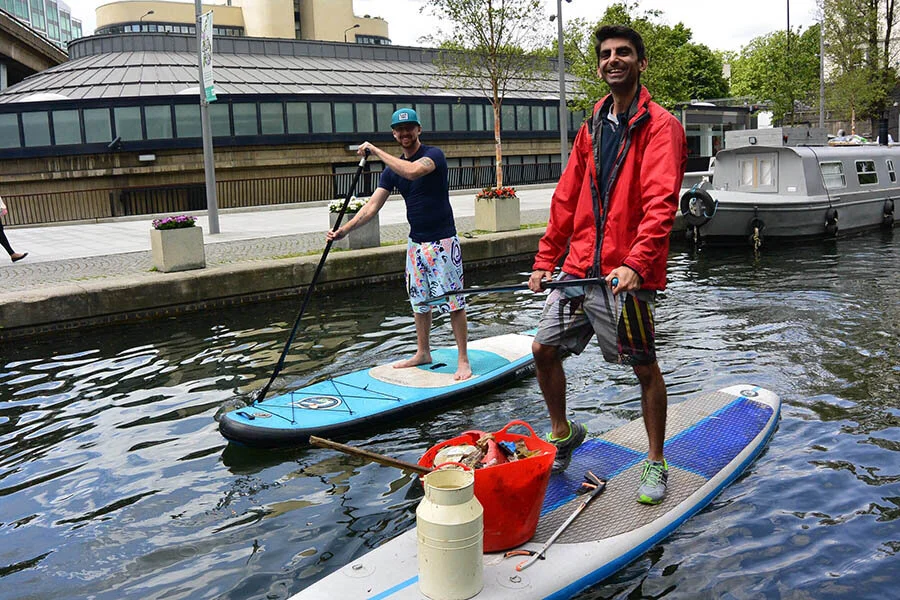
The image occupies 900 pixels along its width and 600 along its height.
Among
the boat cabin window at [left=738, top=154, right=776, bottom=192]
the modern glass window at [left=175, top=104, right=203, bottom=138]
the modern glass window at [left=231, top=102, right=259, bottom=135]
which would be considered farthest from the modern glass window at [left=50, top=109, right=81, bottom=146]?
the boat cabin window at [left=738, top=154, right=776, bottom=192]

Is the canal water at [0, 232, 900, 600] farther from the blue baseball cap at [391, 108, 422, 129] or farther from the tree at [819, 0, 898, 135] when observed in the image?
the tree at [819, 0, 898, 135]

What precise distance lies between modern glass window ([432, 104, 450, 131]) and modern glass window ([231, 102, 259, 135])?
8.04m

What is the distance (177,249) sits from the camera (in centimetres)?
1184

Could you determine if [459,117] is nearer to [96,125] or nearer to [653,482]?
[96,125]

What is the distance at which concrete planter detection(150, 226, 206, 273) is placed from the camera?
11742 mm

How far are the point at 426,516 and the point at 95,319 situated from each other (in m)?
8.56

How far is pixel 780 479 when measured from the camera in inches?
198

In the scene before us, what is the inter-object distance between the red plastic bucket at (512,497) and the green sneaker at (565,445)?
775mm

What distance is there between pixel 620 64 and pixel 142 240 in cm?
1488

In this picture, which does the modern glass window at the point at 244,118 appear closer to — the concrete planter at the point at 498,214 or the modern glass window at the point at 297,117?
the modern glass window at the point at 297,117

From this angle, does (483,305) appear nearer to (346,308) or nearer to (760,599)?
(346,308)

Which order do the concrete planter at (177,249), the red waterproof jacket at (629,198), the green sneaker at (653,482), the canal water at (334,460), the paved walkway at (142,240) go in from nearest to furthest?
the red waterproof jacket at (629,198) < the canal water at (334,460) < the green sneaker at (653,482) < the concrete planter at (177,249) < the paved walkway at (142,240)

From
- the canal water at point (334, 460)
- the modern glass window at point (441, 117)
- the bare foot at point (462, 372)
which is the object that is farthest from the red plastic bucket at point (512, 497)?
the modern glass window at point (441, 117)

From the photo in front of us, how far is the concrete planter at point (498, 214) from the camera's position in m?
15.8
